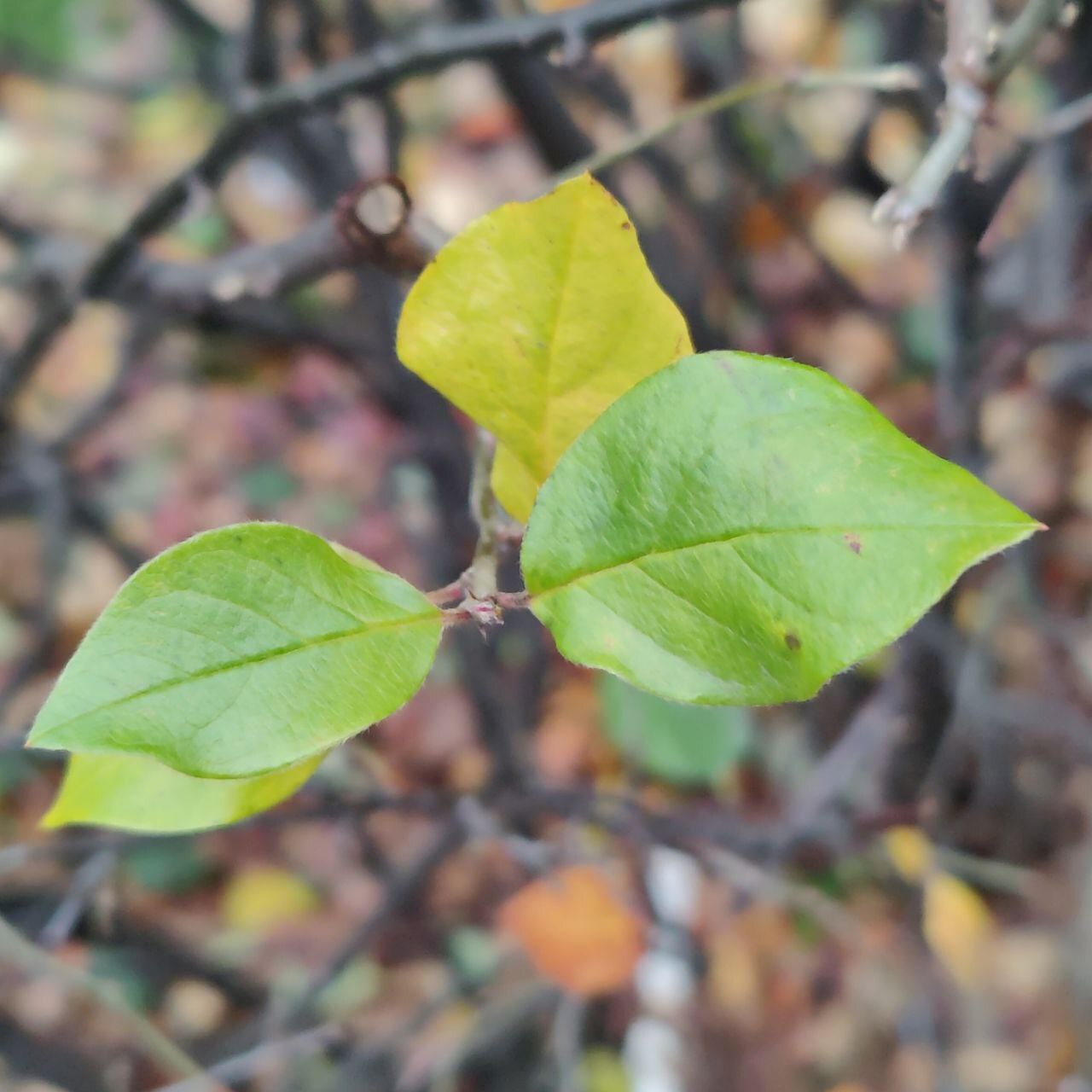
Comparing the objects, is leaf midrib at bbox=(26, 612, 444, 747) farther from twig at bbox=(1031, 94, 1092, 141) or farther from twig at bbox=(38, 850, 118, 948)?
twig at bbox=(38, 850, 118, 948)

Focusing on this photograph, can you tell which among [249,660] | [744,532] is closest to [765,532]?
[744,532]

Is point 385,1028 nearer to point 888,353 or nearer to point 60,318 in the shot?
point 60,318

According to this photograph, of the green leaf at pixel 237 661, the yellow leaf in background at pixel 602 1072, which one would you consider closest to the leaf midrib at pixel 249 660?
the green leaf at pixel 237 661

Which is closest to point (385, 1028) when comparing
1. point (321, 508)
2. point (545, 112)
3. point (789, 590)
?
point (321, 508)

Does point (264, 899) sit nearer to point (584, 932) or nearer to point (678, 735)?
point (584, 932)

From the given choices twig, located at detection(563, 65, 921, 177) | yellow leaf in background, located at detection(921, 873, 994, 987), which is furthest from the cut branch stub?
yellow leaf in background, located at detection(921, 873, 994, 987)

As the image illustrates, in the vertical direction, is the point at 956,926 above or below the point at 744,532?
below
